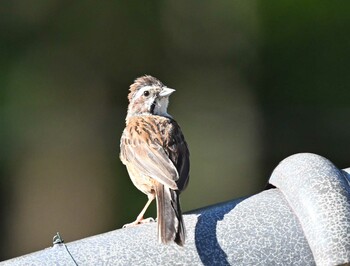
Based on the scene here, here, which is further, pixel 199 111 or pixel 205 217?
pixel 199 111

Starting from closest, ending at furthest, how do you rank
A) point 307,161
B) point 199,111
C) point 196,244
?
point 196,244 → point 307,161 → point 199,111

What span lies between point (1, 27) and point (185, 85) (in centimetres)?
115

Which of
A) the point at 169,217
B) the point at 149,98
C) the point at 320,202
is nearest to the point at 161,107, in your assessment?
the point at 149,98

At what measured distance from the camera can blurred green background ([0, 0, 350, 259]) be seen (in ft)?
20.2

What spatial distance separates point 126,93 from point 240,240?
458cm

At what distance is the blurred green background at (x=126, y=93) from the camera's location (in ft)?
20.2

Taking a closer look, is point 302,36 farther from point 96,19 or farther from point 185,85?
point 96,19

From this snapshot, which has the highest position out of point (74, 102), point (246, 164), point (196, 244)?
point (196, 244)

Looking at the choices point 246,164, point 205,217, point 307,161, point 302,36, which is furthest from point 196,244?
point 246,164

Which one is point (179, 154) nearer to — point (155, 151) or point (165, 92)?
point (155, 151)

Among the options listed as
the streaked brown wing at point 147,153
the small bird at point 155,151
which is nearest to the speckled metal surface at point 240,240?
the small bird at point 155,151

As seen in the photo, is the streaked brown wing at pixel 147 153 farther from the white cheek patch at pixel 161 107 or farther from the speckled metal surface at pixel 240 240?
the speckled metal surface at pixel 240 240

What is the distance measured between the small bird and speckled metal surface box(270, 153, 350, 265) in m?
0.26

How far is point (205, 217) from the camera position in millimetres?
1704
